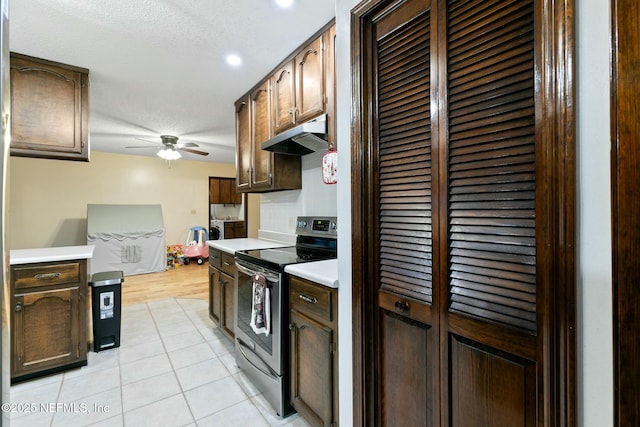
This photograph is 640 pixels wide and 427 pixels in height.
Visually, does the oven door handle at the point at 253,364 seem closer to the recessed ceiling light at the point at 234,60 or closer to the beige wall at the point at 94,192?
the recessed ceiling light at the point at 234,60

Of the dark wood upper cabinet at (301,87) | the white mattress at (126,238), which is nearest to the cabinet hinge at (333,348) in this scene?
the dark wood upper cabinet at (301,87)

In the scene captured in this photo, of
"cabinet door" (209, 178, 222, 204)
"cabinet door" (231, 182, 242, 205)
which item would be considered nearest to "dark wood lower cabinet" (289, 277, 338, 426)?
"cabinet door" (209, 178, 222, 204)

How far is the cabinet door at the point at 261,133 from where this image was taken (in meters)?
2.56

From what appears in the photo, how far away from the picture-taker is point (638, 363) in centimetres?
53

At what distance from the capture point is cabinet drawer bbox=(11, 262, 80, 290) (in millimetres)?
1997

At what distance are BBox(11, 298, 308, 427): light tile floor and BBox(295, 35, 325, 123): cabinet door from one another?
1.98 m

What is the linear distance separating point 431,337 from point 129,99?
11.8 ft

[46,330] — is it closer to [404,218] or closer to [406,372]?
[406,372]

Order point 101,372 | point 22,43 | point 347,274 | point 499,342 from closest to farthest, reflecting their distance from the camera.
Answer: point 499,342 < point 347,274 < point 22,43 < point 101,372

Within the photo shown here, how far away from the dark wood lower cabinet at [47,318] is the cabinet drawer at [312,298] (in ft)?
6.06

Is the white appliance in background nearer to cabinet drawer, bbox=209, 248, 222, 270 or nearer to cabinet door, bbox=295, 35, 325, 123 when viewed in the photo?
cabinet drawer, bbox=209, 248, 222, 270

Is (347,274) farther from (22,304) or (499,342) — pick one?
(22,304)

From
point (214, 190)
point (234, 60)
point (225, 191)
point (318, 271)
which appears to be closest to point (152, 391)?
point (318, 271)

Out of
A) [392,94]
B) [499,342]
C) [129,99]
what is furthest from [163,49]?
[499,342]
